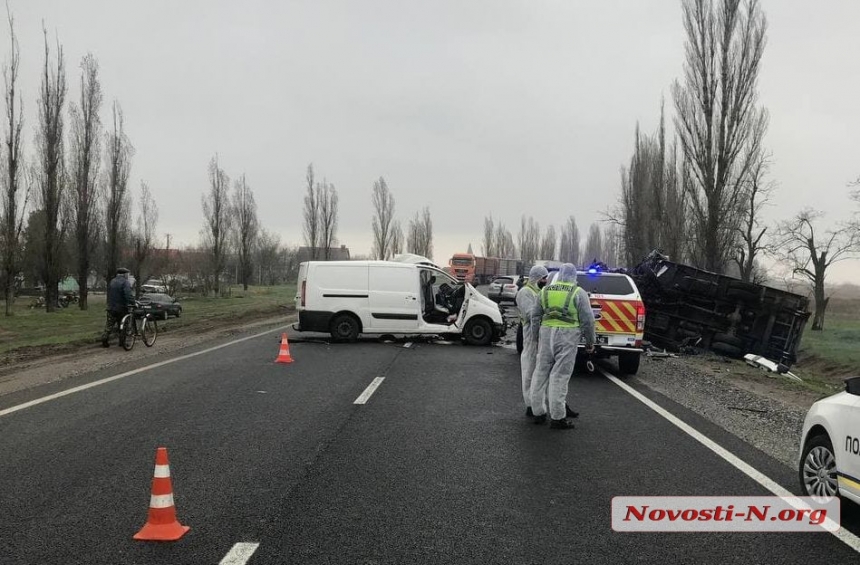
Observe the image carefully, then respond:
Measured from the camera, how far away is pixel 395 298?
51.3 ft

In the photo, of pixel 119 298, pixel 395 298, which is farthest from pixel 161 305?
pixel 395 298

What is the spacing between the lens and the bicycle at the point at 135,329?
14157 mm

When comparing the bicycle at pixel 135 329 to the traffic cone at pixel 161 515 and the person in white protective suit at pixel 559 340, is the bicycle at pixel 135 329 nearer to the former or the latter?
the person in white protective suit at pixel 559 340

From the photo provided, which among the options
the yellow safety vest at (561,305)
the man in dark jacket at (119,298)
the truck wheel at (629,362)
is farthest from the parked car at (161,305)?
the yellow safety vest at (561,305)

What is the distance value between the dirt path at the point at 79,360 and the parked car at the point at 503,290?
19568 millimetres

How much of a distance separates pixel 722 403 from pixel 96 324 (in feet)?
73.7

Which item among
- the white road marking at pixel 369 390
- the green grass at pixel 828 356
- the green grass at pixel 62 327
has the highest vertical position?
the white road marking at pixel 369 390

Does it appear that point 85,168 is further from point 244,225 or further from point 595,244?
point 595,244

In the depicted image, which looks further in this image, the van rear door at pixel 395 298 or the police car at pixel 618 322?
the van rear door at pixel 395 298

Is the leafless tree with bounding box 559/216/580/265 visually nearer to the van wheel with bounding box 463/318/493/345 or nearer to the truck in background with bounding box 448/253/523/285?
the truck in background with bounding box 448/253/523/285

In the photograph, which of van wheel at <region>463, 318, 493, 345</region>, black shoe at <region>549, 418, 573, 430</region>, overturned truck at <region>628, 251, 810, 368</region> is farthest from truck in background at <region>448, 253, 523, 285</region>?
black shoe at <region>549, 418, 573, 430</region>

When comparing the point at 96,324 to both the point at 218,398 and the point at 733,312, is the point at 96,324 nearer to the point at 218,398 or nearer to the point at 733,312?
the point at 218,398

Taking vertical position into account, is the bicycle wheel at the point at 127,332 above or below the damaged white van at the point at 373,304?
below

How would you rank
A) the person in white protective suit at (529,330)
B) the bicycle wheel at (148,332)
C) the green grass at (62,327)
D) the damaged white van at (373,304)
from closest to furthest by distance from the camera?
the person in white protective suit at (529,330)
the bicycle wheel at (148,332)
the damaged white van at (373,304)
the green grass at (62,327)
